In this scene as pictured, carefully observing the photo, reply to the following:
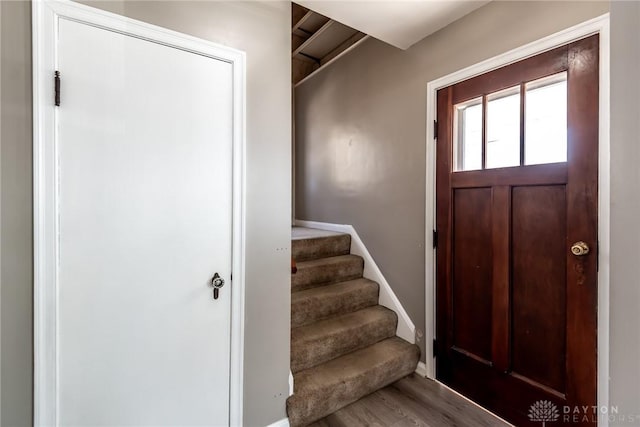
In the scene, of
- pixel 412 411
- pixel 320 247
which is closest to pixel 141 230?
pixel 320 247

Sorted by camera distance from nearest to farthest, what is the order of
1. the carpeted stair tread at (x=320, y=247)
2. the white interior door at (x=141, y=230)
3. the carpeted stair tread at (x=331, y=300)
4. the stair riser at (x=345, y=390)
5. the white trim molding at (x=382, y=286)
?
1. the white interior door at (x=141, y=230)
2. the stair riser at (x=345, y=390)
3. the carpeted stair tread at (x=331, y=300)
4. the white trim molding at (x=382, y=286)
5. the carpeted stair tread at (x=320, y=247)

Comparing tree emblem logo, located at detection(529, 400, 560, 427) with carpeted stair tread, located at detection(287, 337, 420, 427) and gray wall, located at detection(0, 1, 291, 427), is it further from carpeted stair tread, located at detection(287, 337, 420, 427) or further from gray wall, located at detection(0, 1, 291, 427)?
gray wall, located at detection(0, 1, 291, 427)

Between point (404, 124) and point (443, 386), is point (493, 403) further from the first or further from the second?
point (404, 124)

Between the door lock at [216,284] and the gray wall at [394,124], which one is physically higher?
the gray wall at [394,124]

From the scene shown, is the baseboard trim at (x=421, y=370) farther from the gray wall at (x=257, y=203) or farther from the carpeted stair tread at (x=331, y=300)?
the gray wall at (x=257, y=203)

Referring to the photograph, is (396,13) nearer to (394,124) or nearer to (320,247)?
(394,124)

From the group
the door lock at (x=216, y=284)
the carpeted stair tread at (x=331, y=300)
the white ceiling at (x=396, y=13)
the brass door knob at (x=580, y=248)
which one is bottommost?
the carpeted stair tread at (x=331, y=300)

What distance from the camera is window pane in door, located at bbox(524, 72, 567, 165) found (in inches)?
59.6

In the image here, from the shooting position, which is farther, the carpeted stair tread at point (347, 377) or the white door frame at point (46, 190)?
the carpeted stair tread at point (347, 377)

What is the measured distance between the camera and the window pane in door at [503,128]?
5.58 ft

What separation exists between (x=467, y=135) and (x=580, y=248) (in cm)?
94

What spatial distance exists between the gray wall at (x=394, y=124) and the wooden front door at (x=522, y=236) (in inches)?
6.8

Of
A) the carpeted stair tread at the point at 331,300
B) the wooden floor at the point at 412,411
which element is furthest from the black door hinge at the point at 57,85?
the wooden floor at the point at 412,411

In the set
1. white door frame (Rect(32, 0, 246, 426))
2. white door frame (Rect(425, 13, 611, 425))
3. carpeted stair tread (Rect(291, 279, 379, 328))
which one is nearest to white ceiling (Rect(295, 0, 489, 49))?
white door frame (Rect(425, 13, 611, 425))
